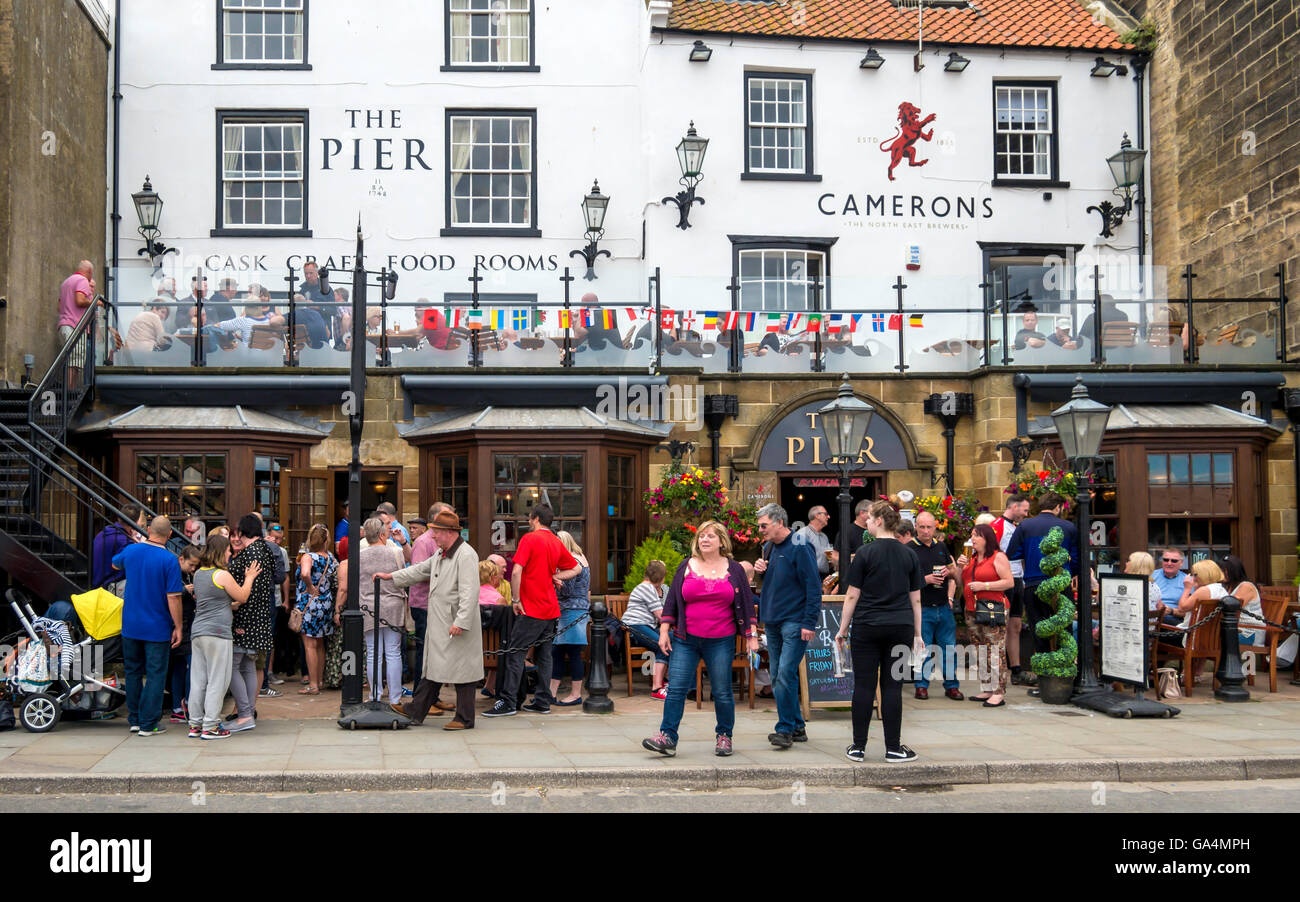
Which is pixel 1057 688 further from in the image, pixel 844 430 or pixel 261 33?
pixel 261 33

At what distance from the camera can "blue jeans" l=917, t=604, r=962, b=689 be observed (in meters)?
12.0

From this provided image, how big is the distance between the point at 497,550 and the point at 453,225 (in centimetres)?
692

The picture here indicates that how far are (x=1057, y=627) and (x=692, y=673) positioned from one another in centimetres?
425

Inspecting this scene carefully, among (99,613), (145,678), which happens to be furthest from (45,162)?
(145,678)

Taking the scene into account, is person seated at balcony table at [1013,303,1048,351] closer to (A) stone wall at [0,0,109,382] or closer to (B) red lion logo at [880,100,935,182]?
(B) red lion logo at [880,100,935,182]

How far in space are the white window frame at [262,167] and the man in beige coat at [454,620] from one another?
10873 millimetres

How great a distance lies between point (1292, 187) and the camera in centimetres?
1644

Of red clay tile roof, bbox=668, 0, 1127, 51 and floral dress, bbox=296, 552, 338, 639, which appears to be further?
red clay tile roof, bbox=668, 0, 1127, 51

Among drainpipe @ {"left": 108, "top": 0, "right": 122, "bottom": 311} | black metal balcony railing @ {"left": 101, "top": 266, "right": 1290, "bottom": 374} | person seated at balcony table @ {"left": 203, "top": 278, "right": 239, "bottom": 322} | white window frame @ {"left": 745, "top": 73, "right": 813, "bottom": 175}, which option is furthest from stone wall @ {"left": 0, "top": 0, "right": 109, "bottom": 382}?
white window frame @ {"left": 745, "top": 73, "right": 813, "bottom": 175}

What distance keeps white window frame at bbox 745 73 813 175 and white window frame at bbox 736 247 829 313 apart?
131cm

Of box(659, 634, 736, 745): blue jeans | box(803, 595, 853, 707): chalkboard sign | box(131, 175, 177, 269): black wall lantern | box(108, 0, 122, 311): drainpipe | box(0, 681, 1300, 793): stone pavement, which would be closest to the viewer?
box(0, 681, 1300, 793): stone pavement
